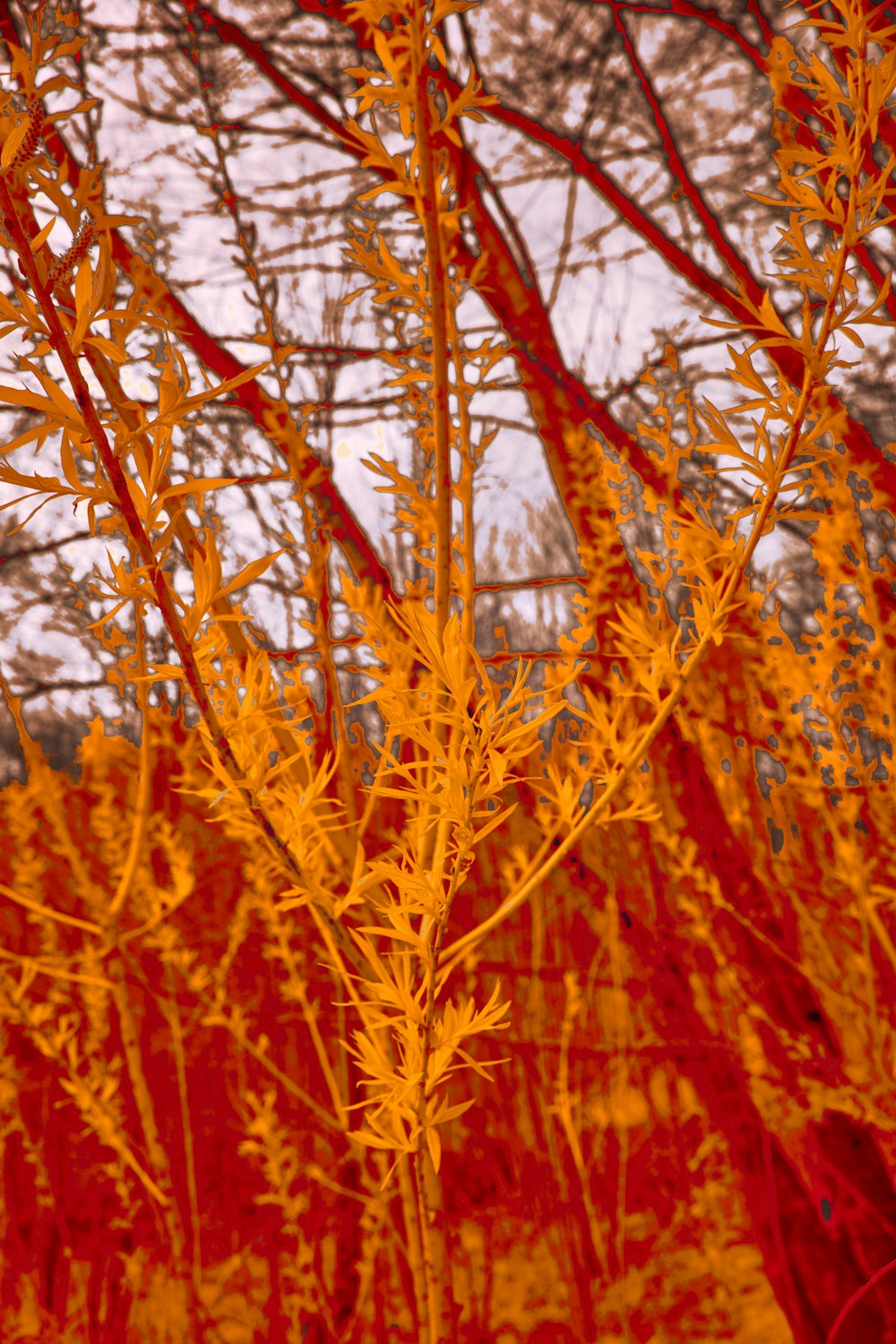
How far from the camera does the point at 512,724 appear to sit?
0.29 m

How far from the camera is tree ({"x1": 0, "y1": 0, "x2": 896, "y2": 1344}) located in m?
0.32

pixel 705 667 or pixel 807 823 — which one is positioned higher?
pixel 705 667

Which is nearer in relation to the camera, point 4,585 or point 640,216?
point 640,216

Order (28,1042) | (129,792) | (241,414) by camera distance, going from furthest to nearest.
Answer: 1. (28,1042)
2. (129,792)
3. (241,414)

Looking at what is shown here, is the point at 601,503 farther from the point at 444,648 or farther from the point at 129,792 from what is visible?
the point at 129,792

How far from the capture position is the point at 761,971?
662mm

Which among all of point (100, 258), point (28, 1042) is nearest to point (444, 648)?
point (100, 258)

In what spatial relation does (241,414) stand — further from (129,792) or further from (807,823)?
(807,823)

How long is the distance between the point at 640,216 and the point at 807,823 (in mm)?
808

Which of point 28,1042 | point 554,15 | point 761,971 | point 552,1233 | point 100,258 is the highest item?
point 554,15

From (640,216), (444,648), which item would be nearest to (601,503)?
(640,216)

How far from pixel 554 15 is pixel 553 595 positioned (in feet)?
2.10

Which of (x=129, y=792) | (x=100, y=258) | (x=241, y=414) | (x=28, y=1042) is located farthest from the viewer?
(x=28, y=1042)

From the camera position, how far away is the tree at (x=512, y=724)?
1.05 feet
